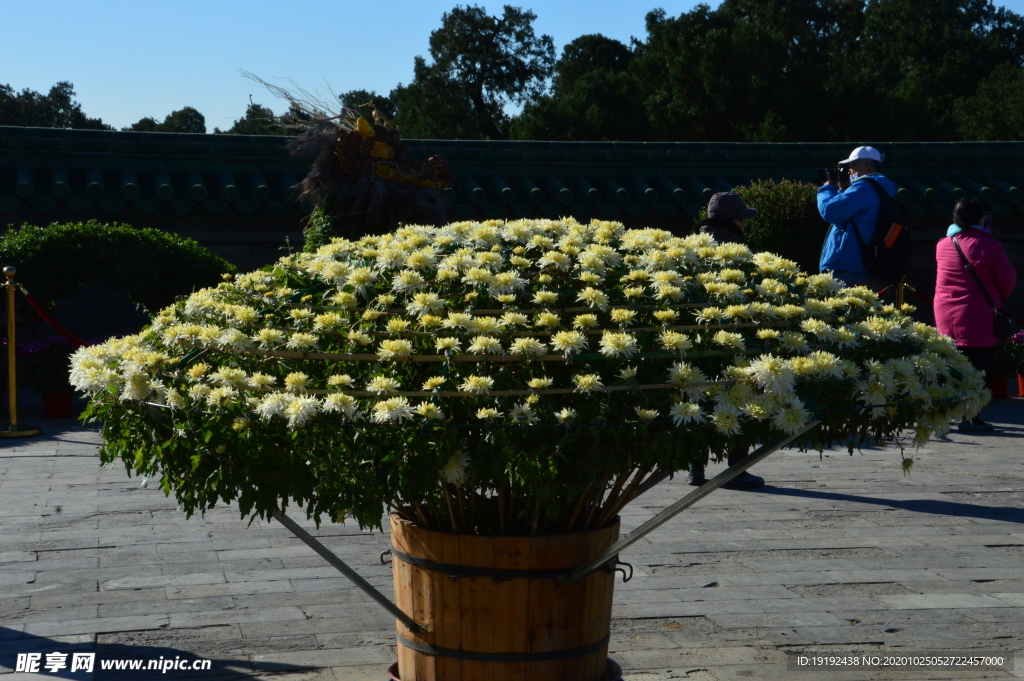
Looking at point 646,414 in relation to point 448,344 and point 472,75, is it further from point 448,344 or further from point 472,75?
point 472,75

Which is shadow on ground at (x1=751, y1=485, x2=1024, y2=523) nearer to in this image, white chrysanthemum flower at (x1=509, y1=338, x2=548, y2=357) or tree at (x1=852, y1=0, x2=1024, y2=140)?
white chrysanthemum flower at (x1=509, y1=338, x2=548, y2=357)

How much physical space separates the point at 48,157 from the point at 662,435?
33.2 feet

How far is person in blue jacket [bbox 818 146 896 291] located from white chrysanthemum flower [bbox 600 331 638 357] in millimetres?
5020

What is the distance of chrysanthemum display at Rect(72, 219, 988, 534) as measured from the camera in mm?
2479

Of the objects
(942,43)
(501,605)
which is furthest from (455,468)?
(942,43)

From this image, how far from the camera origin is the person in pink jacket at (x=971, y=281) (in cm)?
→ 807

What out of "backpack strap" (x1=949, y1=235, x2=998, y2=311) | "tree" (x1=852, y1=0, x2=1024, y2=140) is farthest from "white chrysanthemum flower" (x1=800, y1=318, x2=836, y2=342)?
"tree" (x1=852, y1=0, x2=1024, y2=140)

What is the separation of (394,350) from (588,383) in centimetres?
47

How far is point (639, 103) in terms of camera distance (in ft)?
91.2

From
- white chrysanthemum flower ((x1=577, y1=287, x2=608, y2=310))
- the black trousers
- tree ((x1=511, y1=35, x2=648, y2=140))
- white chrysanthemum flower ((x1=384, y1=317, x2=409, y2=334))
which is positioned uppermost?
tree ((x1=511, y1=35, x2=648, y2=140))

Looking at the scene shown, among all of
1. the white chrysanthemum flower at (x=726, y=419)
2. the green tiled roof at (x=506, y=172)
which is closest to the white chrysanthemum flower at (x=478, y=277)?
the white chrysanthemum flower at (x=726, y=419)

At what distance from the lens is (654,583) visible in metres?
4.50

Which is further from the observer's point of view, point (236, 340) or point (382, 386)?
point (236, 340)

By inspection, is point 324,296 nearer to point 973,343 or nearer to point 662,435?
point 662,435
